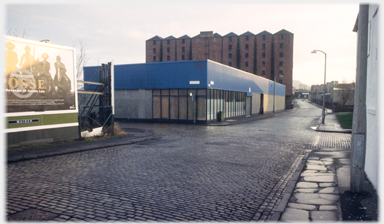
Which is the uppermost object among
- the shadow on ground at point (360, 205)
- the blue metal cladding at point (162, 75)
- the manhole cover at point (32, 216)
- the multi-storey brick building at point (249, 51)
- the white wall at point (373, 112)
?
the multi-storey brick building at point (249, 51)

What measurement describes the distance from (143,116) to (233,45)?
66601 millimetres

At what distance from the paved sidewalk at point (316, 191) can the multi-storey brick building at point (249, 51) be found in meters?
81.3

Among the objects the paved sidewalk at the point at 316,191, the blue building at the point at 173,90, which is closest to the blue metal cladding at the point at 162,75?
the blue building at the point at 173,90

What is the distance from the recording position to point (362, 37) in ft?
20.8

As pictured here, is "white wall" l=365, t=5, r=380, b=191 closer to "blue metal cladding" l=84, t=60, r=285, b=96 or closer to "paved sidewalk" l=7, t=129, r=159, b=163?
"paved sidewalk" l=7, t=129, r=159, b=163

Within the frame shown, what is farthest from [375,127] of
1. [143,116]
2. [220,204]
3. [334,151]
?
[143,116]

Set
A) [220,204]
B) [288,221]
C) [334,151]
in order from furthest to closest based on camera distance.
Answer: [334,151] < [220,204] < [288,221]

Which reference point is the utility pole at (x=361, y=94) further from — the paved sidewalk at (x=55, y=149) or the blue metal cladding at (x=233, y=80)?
the blue metal cladding at (x=233, y=80)

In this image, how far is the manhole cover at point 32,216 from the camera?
5.05 metres

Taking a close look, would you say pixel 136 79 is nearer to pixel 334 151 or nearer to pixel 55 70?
pixel 55 70

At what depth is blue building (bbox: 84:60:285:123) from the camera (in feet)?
97.8

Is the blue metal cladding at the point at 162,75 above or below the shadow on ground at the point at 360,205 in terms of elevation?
above

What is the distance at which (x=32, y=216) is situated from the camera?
516cm

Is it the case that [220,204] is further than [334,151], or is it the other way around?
[334,151]
